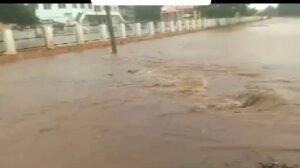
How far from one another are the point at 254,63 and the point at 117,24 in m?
0.74

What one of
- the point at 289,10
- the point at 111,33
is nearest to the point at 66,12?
the point at 111,33

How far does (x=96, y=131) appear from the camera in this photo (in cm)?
215

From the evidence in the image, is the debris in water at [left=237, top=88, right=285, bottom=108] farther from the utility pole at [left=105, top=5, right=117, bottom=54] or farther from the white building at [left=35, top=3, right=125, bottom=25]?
the white building at [left=35, top=3, right=125, bottom=25]

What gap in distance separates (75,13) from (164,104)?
96 cm

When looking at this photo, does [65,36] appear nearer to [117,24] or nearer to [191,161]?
[117,24]

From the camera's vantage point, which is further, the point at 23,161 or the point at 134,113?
the point at 134,113

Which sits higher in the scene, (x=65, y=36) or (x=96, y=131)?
(x=65, y=36)

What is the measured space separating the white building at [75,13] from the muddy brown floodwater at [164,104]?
0.45 m

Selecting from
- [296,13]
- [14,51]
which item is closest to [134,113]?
[14,51]

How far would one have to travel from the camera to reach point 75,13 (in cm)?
166

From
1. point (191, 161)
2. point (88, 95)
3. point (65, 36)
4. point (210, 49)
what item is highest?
point (65, 36)

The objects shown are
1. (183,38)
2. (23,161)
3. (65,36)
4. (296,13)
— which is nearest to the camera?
(296,13)

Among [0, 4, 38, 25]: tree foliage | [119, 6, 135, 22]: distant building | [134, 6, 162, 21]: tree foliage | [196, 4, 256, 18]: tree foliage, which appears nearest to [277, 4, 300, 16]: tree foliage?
[196, 4, 256, 18]: tree foliage

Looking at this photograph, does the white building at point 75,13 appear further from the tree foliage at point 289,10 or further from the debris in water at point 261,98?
the debris in water at point 261,98
